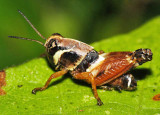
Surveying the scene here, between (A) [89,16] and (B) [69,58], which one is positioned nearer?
(B) [69,58]

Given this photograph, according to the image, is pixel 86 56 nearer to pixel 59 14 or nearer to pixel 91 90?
pixel 91 90

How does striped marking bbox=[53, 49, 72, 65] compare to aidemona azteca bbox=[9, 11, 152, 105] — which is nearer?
aidemona azteca bbox=[9, 11, 152, 105]

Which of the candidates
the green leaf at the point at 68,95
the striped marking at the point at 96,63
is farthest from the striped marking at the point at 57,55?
the striped marking at the point at 96,63

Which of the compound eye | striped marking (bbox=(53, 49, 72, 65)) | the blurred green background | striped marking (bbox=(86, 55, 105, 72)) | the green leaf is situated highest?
the blurred green background

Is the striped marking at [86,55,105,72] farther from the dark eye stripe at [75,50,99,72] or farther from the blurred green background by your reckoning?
the blurred green background

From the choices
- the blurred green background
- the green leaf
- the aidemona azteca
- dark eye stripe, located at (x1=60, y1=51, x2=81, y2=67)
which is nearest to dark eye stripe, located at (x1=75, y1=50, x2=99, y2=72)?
the aidemona azteca

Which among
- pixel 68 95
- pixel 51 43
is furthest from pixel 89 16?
pixel 68 95

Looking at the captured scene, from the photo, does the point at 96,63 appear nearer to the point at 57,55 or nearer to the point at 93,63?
the point at 93,63

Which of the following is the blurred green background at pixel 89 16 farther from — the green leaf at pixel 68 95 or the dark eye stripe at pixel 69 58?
the dark eye stripe at pixel 69 58
